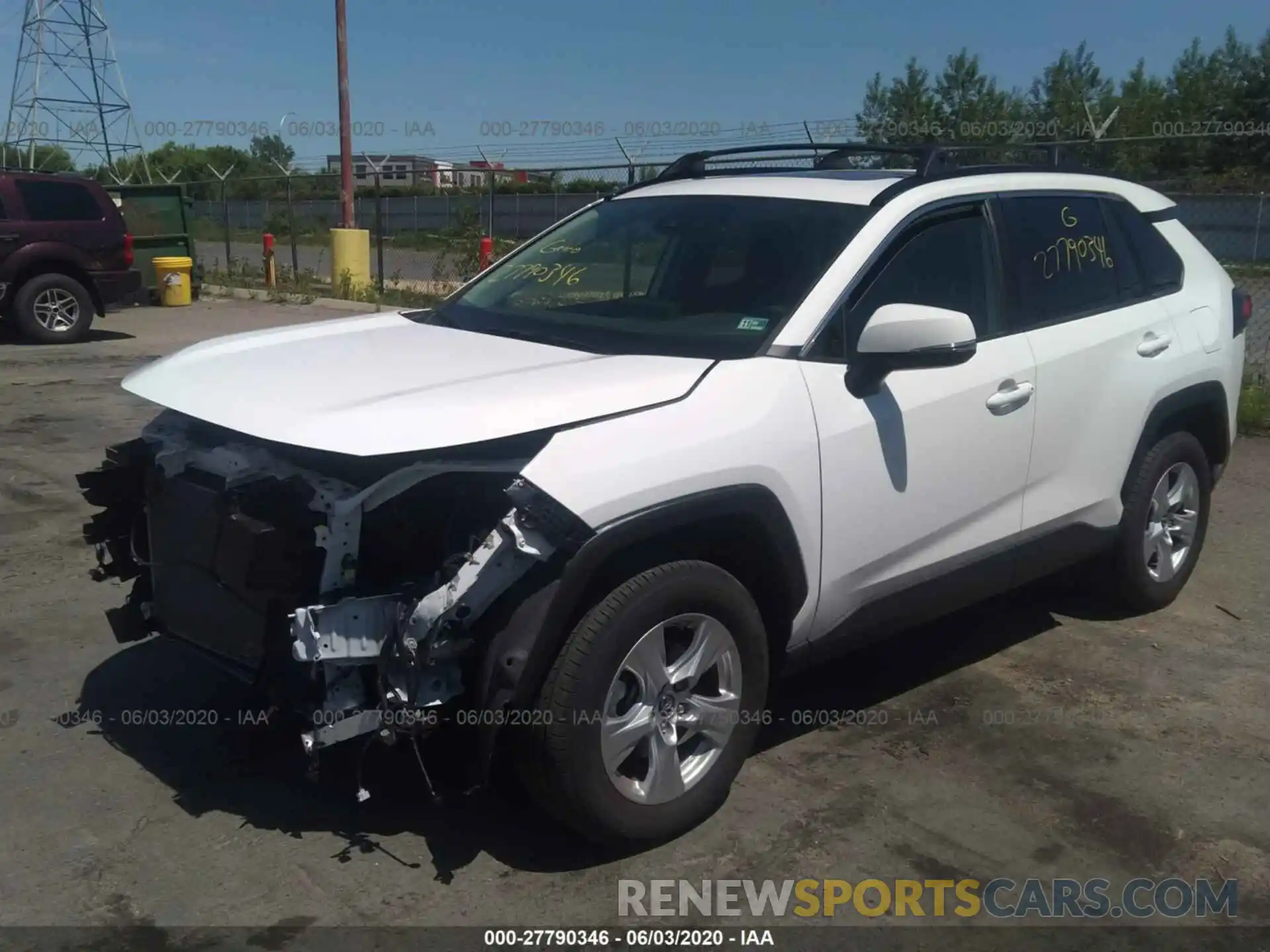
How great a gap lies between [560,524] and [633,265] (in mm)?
1925

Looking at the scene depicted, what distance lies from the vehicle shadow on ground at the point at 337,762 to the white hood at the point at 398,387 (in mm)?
903

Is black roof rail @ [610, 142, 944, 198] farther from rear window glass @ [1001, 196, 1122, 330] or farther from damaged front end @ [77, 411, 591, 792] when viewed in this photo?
damaged front end @ [77, 411, 591, 792]

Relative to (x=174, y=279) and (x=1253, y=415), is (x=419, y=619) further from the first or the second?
(x=174, y=279)

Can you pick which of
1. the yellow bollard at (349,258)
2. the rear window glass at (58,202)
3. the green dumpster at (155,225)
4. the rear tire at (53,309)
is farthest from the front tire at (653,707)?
the yellow bollard at (349,258)

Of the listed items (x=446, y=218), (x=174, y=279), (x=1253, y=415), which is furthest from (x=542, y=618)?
(x=446, y=218)

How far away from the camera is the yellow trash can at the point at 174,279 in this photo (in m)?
17.9

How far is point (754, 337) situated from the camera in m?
3.78

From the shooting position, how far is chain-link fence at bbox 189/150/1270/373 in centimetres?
1722

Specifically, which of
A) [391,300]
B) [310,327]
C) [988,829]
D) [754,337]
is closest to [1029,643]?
[988,829]

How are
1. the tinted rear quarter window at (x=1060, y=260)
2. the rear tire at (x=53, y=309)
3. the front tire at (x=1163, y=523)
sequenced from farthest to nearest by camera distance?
the rear tire at (x=53, y=309) < the front tire at (x=1163, y=523) < the tinted rear quarter window at (x=1060, y=260)

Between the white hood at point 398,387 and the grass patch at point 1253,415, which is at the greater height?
the white hood at point 398,387

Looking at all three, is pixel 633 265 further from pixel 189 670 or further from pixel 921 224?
pixel 189 670

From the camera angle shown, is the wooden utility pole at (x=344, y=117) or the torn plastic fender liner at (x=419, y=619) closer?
the torn plastic fender liner at (x=419, y=619)

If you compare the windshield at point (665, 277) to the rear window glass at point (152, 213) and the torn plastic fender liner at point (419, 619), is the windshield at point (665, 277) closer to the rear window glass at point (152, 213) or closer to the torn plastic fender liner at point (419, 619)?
the torn plastic fender liner at point (419, 619)
